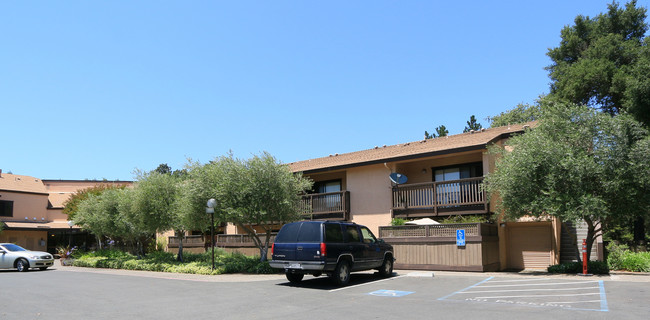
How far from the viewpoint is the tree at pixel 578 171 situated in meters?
16.7

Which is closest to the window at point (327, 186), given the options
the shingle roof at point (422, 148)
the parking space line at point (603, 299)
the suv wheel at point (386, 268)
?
the shingle roof at point (422, 148)

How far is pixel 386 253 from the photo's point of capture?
16781 millimetres

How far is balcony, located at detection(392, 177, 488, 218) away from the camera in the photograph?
68.6 ft

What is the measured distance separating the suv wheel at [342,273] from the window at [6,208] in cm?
3583

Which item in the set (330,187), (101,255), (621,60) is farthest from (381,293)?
(621,60)

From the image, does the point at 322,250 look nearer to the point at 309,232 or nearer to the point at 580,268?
the point at 309,232

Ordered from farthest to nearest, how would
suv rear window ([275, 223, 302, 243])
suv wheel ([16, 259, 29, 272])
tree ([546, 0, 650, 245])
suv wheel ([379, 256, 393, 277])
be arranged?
tree ([546, 0, 650, 245]), suv wheel ([16, 259, 29, 272]), suv wheel ([379, 256, 393, 277]), suv rear window ([275, 223, 302, 243])

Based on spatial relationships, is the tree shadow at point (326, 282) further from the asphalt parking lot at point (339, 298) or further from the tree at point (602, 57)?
the tree at point (602, 57)

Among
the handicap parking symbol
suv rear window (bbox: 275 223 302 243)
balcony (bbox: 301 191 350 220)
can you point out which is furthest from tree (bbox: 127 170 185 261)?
the handicap parking symbol

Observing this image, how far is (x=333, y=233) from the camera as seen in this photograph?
14289 mm

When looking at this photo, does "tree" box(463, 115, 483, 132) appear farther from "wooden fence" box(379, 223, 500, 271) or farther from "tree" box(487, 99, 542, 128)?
"wooden fence" box(379, 223, 500, 271)

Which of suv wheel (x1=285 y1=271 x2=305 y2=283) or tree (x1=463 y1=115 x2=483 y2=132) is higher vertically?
tree (x1=463 y1=115 x2=483 y2=132)

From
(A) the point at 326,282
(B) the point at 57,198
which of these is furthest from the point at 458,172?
(B) the point at 57,198

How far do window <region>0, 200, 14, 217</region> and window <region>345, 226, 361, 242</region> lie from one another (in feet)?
116
